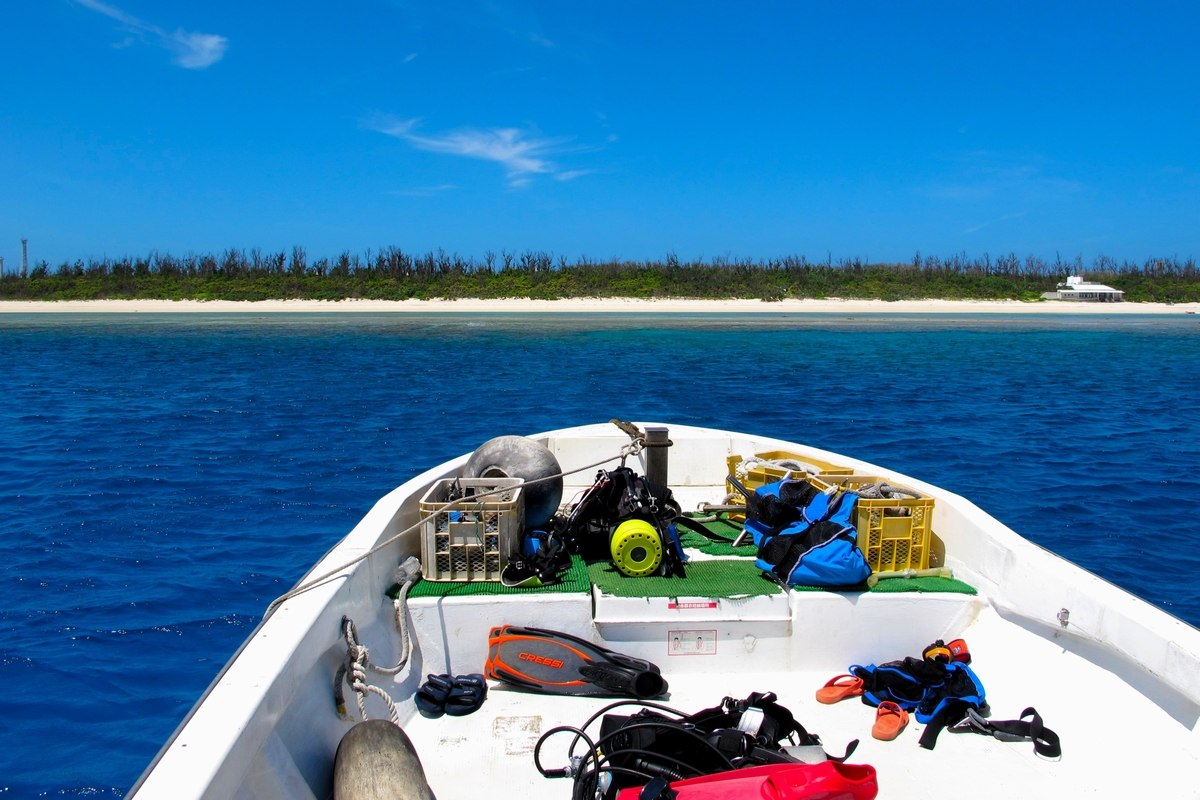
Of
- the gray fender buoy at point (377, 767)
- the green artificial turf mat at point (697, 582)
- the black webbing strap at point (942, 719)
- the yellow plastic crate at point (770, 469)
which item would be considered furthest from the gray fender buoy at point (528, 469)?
the black webbing strap at point (942, 719)

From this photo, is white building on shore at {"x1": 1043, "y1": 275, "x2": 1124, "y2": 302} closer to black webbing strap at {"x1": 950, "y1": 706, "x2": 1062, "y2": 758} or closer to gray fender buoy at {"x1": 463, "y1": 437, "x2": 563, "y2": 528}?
gray fender buoy at {"x1": 463, "y1": 437, "x2": 563, "y2": 528}

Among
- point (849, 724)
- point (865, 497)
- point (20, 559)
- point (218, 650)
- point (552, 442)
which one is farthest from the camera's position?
point (20, 559)

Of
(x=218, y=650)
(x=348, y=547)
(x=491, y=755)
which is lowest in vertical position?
(x=218, y=650)

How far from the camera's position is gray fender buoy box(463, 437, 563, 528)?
4.71m

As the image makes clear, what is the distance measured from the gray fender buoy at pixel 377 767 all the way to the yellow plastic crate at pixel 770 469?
3.13m

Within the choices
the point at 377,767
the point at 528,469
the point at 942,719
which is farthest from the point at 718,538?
the point at 377,767

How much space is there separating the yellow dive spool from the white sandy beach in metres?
44.2

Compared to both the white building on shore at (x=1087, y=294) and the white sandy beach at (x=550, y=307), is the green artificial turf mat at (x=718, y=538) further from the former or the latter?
the white building on shore at (x=1087, y=294)

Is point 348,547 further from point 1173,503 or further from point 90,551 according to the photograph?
point 1173,503

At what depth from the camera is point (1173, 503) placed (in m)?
9.90

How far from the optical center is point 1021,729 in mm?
3186

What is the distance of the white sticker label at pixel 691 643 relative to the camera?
385 centimetres

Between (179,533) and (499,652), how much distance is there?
5.87 m

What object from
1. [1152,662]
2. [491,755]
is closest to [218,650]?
[491,755]
